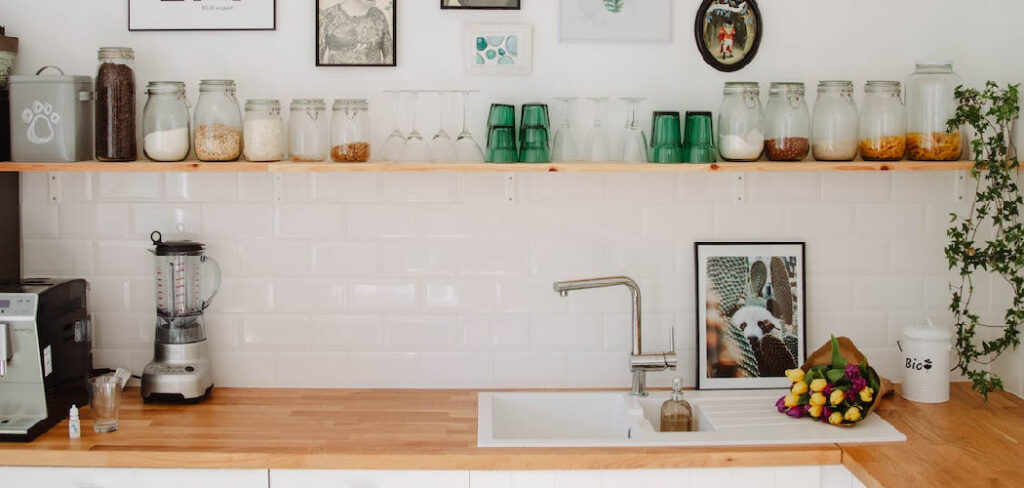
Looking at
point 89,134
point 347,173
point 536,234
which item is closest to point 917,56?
point 536,234

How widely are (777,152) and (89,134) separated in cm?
202

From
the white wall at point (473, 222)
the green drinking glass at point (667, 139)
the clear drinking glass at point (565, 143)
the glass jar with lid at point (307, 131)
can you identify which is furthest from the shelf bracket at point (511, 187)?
the glass jar with lid at point (307, 131)

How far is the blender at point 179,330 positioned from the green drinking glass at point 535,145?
98cm

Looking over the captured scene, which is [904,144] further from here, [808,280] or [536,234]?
[536,234]

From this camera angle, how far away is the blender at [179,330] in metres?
2.92

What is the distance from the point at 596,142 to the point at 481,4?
0.56 metres

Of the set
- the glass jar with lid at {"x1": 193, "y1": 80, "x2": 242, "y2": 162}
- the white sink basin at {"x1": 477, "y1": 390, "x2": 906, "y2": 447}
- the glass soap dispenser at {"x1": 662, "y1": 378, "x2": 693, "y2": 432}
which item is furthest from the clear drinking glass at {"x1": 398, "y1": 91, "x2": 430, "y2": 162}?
the glass soap dispenser at {"x1": 662, "y1": 378, "x2": 693, "y2": 432}

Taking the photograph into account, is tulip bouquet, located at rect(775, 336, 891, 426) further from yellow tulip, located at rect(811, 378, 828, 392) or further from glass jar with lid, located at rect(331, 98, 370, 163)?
glass jar with lid, located at rect(331, 98, 370, 163)

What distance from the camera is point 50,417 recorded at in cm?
268

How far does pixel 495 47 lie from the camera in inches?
121

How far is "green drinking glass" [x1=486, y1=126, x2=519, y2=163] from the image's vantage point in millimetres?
2875

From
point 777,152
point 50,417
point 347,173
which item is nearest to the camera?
point 50,417

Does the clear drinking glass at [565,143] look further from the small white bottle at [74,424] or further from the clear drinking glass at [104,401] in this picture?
the small white bottle at [74,424]

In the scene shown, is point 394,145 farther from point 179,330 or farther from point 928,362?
point 928,362
